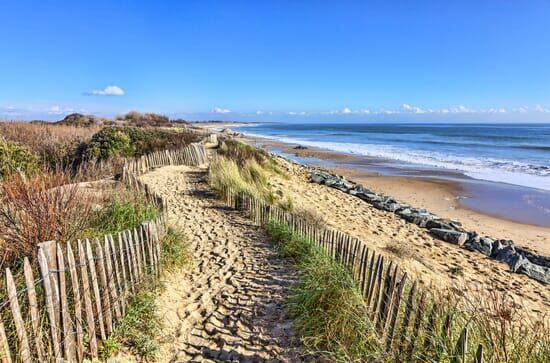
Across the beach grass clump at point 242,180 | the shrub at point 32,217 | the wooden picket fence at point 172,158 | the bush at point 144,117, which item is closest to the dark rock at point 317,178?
the beach grass clump at point 242,180

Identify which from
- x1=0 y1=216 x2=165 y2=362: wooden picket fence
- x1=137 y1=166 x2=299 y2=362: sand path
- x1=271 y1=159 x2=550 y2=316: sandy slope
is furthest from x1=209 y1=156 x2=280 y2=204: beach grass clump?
x1=0 y1=216 x2=165 y2=362: wooden picket fence

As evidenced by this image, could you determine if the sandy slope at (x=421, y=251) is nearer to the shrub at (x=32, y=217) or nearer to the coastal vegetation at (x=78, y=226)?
the coastal vegetation at (x=78, y=226)

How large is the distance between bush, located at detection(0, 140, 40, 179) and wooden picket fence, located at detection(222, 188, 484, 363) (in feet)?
31.1

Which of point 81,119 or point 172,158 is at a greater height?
point 81,119

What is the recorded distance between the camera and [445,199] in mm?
15406

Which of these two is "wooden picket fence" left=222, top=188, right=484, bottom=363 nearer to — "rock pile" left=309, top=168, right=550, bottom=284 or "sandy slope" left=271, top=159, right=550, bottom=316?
"sandy slope" left=271, top=159, right=550, bottom=316

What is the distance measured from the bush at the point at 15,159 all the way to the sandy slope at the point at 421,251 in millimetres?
8144

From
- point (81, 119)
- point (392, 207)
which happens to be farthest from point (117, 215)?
point (81, 119)

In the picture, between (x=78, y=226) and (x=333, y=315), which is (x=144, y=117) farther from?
(x=333, y=315)

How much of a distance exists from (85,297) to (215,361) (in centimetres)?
146

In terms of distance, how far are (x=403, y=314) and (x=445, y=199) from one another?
1325cm

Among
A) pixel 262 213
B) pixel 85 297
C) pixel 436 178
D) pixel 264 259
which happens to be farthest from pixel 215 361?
pixel 436 178

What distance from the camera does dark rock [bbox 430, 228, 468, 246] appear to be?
32.0 feet

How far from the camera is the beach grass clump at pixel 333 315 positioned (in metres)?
3.49
